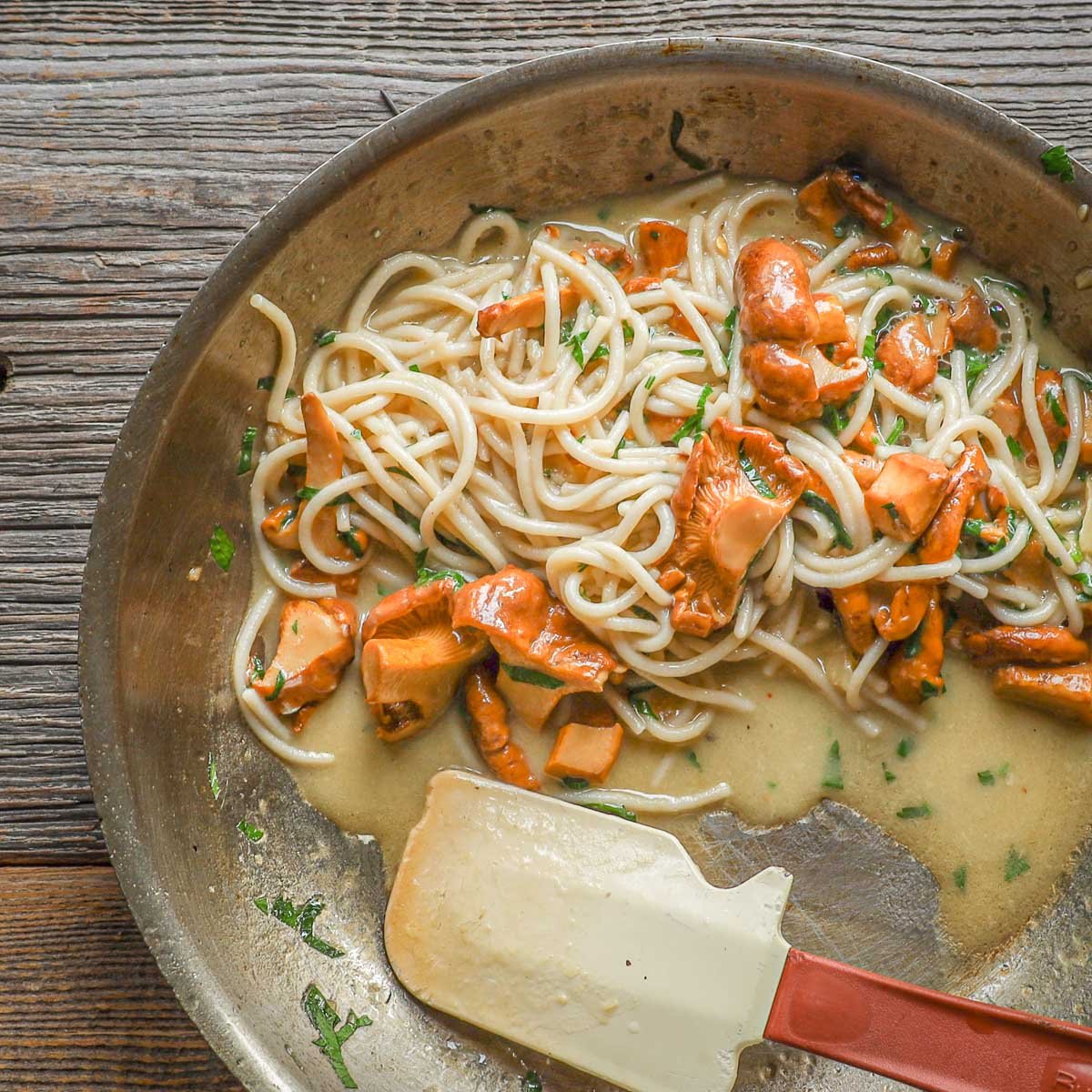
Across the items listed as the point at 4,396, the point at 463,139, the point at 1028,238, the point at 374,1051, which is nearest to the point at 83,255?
the point at 4,396

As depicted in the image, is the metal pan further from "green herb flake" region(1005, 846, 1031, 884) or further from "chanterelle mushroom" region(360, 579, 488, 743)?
"chanterelle mushroom" region(360, 579, 488, 743)

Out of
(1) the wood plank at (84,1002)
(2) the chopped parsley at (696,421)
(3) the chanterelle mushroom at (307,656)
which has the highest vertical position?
(2) the chopped parsley at (696,421)

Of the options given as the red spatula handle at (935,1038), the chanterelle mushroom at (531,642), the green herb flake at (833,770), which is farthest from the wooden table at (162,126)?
the red spatula handle at (935,1038)

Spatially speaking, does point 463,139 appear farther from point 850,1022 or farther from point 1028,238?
point 850,1022

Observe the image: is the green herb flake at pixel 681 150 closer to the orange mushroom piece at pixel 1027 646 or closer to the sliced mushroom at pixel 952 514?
the sliced mushroom at pixel 952 514

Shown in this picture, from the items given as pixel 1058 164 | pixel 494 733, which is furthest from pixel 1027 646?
pixel 494 733

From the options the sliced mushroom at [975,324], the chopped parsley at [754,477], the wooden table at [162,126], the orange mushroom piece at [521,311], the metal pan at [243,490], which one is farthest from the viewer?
the wooden table at [162,126]
